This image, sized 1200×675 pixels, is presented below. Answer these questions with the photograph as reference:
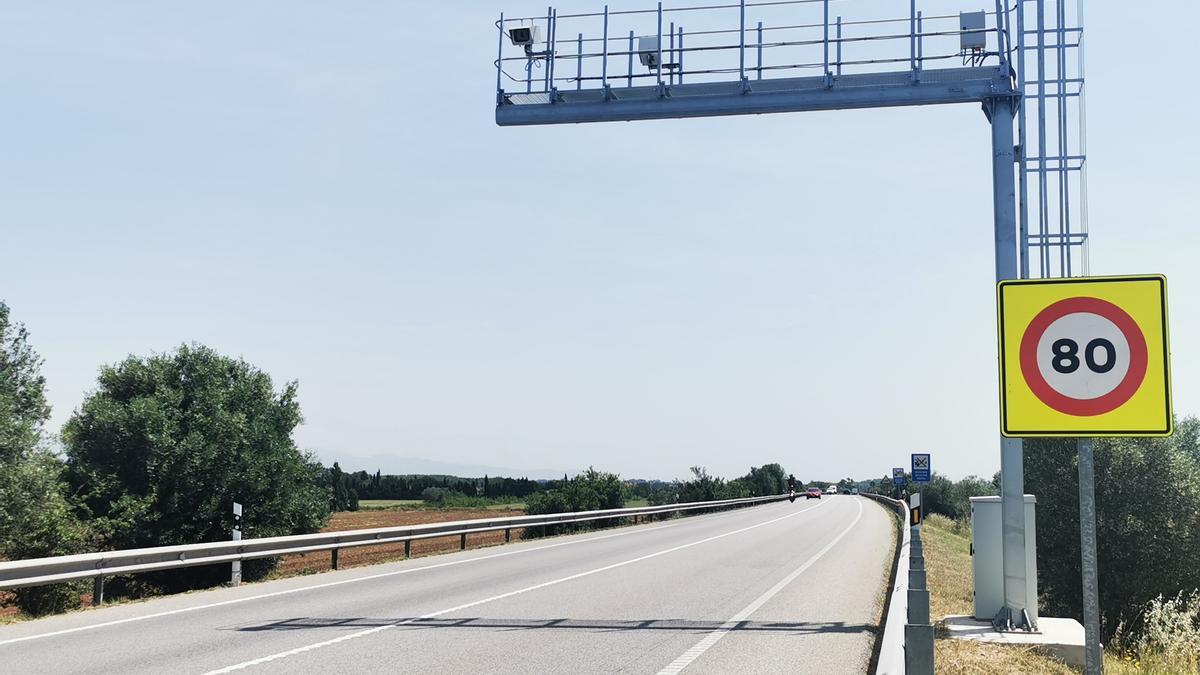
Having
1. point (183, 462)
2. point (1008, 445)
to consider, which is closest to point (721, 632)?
point (1008, 445)

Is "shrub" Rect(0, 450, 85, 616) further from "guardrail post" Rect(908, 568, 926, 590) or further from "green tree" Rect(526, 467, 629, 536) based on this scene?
"green tree" Rect(526, 467, 629, 536)

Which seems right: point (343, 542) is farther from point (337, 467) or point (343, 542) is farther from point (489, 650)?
point (337, 467)

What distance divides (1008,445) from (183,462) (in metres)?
24.0

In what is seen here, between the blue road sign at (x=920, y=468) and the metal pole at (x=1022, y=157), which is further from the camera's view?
the blue road sign at (x=920, y=468)

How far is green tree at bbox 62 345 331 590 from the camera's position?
28453mm

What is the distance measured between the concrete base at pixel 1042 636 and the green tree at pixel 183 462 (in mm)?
19880

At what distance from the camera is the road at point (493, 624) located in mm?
9656

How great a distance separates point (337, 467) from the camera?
5468 inches

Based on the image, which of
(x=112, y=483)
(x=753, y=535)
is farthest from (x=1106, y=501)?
(x=112, y=483)

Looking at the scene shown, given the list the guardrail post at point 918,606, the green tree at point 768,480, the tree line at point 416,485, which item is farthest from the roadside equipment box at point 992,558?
the tree line at point 416,485

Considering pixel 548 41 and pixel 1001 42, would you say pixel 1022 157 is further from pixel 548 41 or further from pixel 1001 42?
pixel 548 41

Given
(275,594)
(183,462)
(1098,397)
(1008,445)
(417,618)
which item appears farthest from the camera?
(183,462)

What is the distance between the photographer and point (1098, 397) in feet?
16.1

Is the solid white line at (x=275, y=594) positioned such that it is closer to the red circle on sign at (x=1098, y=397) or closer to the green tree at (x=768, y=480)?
the red circle on sign at (x=1098, y=397)
